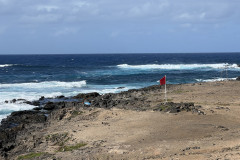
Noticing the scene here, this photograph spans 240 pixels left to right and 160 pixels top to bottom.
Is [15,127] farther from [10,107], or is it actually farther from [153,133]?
[153,133]

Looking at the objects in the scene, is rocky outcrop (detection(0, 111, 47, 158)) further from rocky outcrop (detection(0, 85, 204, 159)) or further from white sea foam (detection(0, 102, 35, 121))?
white sea foam (detection(0, 102, 35, 121))

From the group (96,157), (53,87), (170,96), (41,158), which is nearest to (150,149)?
(96,157)

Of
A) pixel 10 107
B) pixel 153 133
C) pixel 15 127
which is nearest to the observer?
pixel 153 133

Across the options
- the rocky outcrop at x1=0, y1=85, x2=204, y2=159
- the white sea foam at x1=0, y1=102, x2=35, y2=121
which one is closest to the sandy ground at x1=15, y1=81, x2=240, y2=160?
the rocky outcrop at x1=0, y1=85, x2=204, y2=159

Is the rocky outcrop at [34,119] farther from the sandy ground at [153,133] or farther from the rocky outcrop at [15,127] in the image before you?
the sandy ground at [153,133]

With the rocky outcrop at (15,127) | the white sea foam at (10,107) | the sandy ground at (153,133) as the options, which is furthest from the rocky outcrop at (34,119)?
the white sea foam at (10,107)

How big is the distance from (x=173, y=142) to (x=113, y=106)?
30.6 feet

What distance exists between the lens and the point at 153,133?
46.4ft

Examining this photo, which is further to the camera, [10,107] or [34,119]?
[10,107]

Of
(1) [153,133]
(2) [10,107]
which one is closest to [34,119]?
(2) [10,107]

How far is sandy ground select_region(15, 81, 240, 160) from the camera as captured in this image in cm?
1141

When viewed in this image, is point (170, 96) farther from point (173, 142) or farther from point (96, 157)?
point (96, 157)

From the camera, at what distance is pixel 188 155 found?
1071 centimetres

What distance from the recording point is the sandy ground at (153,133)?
1141 centimetres
